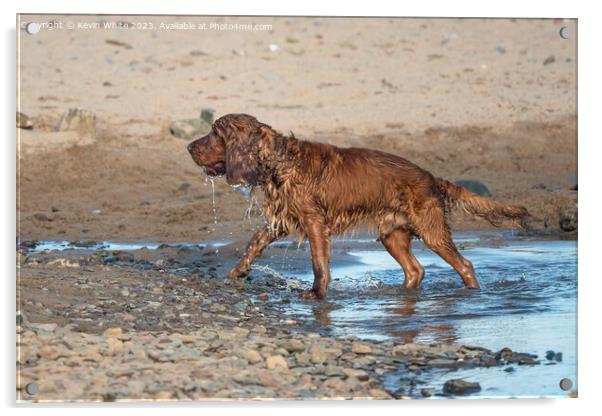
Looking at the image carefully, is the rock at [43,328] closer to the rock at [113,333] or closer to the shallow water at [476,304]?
the rock at [113,333]

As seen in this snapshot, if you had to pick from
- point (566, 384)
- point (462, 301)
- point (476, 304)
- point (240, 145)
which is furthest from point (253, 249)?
point (566, 384)

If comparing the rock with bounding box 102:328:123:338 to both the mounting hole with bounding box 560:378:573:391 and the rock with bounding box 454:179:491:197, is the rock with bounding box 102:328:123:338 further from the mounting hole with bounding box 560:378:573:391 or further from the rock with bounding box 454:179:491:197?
the rock with bounding box 454:179:491:197

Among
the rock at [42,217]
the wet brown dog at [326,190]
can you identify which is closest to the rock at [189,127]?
the rock at [42,217]

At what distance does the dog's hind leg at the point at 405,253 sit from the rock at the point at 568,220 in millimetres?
2544

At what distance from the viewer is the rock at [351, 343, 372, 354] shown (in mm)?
7348

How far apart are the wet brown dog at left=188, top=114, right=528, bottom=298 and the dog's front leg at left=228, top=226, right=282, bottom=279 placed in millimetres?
10

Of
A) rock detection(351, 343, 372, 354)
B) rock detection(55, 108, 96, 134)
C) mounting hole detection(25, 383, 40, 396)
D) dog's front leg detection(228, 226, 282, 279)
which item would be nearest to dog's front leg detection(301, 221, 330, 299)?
dog's front leg detection(228, 226, 282, 279)

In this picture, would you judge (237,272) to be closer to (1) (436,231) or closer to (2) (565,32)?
(1) (436,231)

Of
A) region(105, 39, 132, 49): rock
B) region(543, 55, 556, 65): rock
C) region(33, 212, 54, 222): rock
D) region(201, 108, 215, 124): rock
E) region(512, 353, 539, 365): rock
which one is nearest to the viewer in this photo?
region(512, 353, 539, 365): rock

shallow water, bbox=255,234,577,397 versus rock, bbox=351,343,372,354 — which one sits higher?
shallow water, bbox=255,234,577,397

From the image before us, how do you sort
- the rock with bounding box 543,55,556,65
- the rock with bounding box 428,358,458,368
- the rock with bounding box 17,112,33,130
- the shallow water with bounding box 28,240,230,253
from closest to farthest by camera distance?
the rock with bounding box 428,358,458,368
the rock with bounding box 543,55,556,65
the shallow water with bounding box 28,240,230,253
the rock with bounding box 17,112,33,130

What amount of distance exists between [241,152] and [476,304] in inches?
78.7

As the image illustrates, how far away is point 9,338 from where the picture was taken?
23.5 ft

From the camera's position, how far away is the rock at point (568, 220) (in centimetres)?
1152
